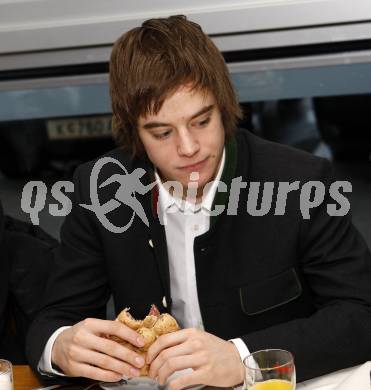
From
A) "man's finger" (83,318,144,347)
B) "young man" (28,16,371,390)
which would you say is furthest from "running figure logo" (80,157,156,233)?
"man's finger" (83,318,144,347)

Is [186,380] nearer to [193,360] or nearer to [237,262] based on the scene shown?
[193,360]

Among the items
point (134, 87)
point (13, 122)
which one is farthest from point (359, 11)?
point (13, 122)

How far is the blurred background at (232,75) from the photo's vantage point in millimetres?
2680

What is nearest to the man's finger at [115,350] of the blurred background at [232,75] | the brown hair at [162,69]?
the brown hair at [162,69]

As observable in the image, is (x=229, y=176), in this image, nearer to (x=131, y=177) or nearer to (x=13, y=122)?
(x=131, y=177)

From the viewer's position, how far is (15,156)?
3.14 m

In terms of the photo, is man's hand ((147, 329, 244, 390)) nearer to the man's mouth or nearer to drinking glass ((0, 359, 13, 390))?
drinking glass ((0, 359, 13, 390))

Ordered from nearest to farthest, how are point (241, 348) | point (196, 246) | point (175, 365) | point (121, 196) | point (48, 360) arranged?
point (175, 365)
point (241, 348)
point (48, 360)
point (196, 246)
point (121, 196)

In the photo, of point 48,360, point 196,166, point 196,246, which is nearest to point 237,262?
point 196,246

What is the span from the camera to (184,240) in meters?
1.99

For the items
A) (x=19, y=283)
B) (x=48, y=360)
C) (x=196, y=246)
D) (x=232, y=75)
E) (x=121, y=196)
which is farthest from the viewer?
(x=232, y=75)

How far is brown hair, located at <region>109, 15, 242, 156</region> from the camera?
5.84 feet

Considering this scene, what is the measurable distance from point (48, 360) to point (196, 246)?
0.44 metres

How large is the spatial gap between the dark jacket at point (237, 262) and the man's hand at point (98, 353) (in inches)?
5.4
